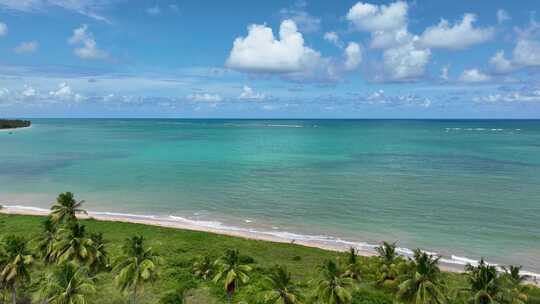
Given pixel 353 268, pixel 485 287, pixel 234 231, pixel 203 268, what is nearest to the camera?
pixel 485 287

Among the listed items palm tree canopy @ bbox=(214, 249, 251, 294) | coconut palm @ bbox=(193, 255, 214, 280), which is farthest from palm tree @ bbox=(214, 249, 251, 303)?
coconut palm @ bbox=(193, 255, 214, 280)

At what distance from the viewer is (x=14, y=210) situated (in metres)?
57.1

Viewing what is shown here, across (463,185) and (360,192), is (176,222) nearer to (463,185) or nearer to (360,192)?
(360,192)

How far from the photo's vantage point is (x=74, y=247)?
89.2 ft

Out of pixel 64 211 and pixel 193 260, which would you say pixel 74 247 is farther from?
pixel 193 260

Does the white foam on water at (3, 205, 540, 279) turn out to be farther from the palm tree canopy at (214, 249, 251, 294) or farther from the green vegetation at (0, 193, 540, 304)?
the palm tree canopy at (214, 249, 251, 294)

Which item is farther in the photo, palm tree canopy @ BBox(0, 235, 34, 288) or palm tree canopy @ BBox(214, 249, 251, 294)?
palm tree canopy @ BBox(214, 249, 251, 294)

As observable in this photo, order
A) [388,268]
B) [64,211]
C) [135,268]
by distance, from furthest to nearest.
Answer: [64,211] < [388,268] < [135,268]

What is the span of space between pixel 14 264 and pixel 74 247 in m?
3.87

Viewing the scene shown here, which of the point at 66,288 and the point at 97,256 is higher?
the point at 66,288

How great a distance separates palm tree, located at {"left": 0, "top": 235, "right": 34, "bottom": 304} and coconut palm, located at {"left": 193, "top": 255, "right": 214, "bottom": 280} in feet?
45.9

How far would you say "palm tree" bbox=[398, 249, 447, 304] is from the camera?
73.9 feet

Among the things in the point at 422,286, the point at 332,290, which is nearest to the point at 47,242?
the point at 332,290

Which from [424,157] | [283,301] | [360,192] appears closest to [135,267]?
[283,301]
